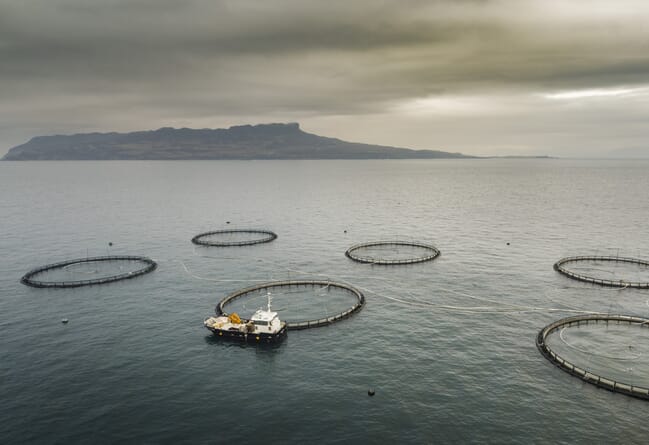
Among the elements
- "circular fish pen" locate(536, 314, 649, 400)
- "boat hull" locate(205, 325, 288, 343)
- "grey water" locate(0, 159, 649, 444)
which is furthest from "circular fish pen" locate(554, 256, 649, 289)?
"boat hull" locate(205, 325, 288, 343)

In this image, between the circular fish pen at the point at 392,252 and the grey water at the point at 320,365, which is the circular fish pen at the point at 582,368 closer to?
the grey water at the point at 320,365

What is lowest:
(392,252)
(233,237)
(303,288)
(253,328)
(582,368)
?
(582,368)

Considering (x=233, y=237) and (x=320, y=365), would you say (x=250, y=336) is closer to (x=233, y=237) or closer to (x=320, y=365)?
(x=320, y=365)

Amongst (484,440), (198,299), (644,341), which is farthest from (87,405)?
(644,341)

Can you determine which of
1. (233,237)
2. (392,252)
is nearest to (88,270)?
(233,237)

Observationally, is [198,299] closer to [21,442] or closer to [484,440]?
[21,442]

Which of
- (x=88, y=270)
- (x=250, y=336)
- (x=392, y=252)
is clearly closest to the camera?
(x=250, y=336)

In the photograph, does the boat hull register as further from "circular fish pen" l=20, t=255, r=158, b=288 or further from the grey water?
"circular fish pen" l=20, t=255, r=158, b=288
